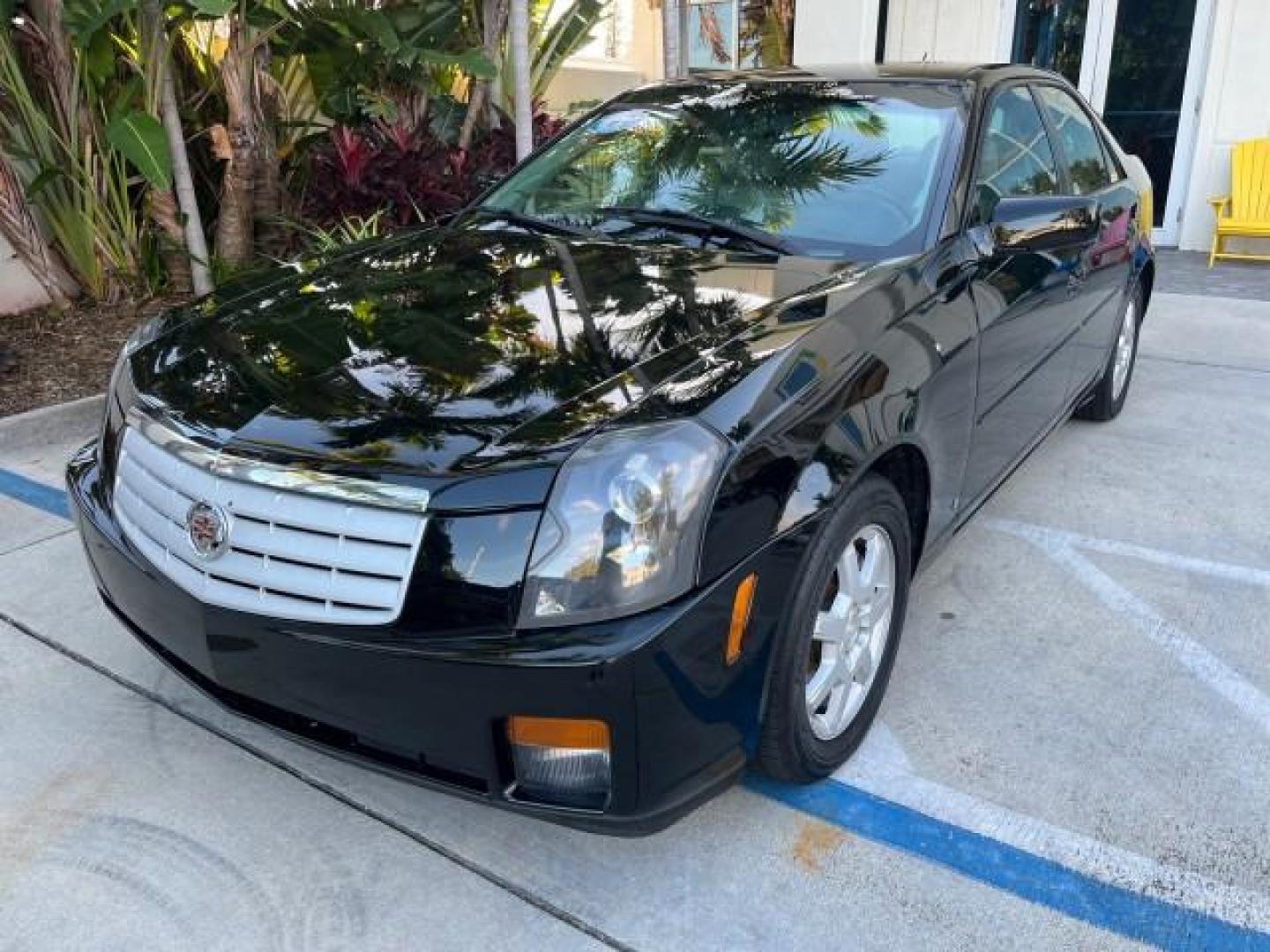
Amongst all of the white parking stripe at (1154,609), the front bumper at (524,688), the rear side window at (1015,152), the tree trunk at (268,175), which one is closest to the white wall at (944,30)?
the tree trunk at (268,175)

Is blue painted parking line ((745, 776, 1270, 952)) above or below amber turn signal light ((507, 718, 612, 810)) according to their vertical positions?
below

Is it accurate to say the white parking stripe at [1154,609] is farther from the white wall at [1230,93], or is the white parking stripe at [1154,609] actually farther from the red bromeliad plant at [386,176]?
the white wall at [1230,93]

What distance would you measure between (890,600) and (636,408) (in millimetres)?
1023

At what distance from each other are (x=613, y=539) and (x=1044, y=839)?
1.29 meters

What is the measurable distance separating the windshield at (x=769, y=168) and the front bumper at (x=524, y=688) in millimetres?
1297

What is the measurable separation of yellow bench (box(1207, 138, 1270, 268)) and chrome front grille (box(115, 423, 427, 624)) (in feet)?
28.2

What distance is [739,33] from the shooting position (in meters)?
11.6

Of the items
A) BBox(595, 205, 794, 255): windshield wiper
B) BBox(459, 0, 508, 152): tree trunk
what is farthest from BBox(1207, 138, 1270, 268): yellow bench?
BBox(595, 205, 794, 255): windshield wiper

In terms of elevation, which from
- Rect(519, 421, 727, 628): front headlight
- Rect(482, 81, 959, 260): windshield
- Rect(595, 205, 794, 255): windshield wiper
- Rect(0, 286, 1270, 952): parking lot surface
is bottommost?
Rect(0, 286, 1270, 952): parking lot surface

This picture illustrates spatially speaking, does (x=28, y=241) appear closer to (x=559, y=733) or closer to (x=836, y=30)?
(x=559, y=733)

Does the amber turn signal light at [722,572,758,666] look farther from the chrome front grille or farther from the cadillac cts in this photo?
the chrome front grille

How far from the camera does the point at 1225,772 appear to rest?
103 inches

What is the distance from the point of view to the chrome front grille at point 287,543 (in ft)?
6.48

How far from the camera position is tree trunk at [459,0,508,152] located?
7.43 metres
